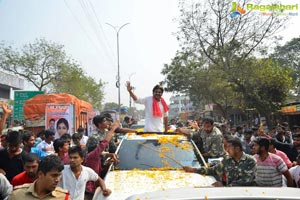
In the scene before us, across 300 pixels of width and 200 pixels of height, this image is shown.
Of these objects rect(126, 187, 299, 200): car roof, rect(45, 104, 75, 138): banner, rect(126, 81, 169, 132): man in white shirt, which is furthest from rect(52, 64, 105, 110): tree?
rect(126, 187, 299, 200): car roof

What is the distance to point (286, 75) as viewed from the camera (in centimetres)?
2047

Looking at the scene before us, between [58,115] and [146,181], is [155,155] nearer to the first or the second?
[146,181]

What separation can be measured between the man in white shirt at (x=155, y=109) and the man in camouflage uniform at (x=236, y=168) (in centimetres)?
233

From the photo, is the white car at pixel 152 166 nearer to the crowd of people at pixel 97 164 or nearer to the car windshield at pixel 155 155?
the car windshield at pixel 155 155

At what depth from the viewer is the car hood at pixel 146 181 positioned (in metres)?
4.14

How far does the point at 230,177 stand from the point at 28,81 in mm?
33114

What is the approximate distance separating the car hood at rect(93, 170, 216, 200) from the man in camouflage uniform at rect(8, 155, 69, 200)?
1259 mm

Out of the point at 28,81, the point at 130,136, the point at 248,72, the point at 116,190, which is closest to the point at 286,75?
the point at 248,72

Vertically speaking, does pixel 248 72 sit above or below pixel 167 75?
below

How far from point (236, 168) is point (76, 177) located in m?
1.94

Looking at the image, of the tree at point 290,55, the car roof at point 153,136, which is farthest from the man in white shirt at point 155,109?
the tree at point 290,55

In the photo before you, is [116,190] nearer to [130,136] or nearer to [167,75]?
[130,136]

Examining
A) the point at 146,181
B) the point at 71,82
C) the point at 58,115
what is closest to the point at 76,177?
the point at 146,181

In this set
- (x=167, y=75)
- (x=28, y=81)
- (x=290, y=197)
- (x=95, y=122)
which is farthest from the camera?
(x=167, y=75)
